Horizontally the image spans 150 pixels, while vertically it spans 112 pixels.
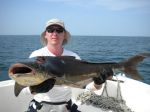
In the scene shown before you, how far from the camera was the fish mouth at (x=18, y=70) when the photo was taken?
8.98ft

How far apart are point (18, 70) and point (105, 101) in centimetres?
338

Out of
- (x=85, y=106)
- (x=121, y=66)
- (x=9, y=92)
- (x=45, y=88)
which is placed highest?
(x=121, y=66)

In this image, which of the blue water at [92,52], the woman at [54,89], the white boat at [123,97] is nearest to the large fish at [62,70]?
the woman at [54,89]

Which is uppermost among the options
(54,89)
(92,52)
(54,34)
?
(54,34)

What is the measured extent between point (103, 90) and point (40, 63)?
133 inches

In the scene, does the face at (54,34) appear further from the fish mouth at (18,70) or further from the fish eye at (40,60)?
the fish mouth at (18,70)

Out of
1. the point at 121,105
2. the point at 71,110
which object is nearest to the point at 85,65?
the point at 71,110

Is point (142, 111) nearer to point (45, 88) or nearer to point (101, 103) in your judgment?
point (101, 103)

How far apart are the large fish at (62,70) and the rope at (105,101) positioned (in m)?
2.28

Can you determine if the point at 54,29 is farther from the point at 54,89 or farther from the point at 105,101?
the point at 105,101

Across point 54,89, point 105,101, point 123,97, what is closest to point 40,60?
point 54,89

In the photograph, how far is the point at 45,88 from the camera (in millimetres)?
3088

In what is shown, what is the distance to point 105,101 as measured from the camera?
19.2ft

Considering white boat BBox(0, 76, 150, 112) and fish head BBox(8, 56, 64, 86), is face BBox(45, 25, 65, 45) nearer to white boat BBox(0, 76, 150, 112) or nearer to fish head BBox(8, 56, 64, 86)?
fish head BBox(8, 56, 64, 86)
